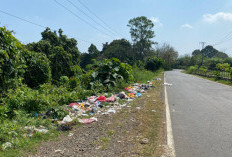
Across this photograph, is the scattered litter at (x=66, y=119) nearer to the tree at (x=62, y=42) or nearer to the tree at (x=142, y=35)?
the tree at (x=62, y=42)

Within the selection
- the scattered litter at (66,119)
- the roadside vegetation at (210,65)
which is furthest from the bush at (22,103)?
the roadside vegetation at (210,65)

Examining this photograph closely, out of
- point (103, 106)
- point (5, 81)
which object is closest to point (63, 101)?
point (103, 106)

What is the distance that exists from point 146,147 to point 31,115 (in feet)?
11.8

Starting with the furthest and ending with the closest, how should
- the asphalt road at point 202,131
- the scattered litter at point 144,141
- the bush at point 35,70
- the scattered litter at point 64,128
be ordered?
1. the bush at point 35,70
2. the scattered litter at point 64,128
3. the scattered litter at point 144,141
4. the asphalt road at point 202,131

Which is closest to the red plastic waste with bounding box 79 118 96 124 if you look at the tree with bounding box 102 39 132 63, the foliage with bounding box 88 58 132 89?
the foliage with bounding box 88 58 132 89

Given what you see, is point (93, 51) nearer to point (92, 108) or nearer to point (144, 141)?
point (92, 108)

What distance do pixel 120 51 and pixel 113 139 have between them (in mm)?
60637

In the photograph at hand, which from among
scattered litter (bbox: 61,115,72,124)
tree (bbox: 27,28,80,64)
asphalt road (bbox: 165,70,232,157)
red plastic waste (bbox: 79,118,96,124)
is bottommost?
asphalt road (bbox: 165,70,232,157)

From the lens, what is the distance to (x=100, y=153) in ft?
11.6

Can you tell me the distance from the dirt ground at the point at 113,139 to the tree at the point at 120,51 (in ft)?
185

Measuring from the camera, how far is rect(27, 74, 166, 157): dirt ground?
358cm

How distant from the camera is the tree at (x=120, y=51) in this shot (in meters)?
63.0

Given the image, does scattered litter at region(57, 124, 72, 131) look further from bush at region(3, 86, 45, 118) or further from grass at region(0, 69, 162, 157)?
bush at region(3, 86, 45, 118)

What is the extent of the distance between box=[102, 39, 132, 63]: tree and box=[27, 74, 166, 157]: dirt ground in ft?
185
